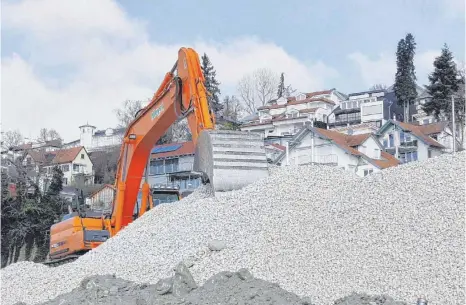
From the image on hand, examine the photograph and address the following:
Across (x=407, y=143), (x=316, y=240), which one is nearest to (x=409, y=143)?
(x=407, y=143)

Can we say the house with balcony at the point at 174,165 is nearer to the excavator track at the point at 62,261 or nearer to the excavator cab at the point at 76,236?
the excavator cab at the point at 76,236

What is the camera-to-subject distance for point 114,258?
937 centimetres

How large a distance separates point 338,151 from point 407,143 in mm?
6571

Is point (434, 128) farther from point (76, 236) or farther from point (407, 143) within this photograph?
point (76, 236)

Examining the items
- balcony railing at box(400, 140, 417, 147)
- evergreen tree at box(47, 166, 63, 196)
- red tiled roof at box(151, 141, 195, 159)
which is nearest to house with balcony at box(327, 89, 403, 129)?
balcony railing at box(400, 140, 417, 147)

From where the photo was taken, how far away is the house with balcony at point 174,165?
3906 centimetres

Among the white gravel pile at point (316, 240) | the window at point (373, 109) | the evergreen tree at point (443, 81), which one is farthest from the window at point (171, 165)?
the white gravel pile at point (316, 240)

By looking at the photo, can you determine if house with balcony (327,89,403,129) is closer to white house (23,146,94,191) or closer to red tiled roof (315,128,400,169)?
red tiled roof (315,128,400,169)

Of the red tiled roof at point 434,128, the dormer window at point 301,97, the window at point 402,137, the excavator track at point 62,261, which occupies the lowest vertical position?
the excavator track at point 62,261

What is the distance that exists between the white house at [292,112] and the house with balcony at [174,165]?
15.4 meters

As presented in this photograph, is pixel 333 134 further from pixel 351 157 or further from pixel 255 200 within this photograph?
pixel 255 200

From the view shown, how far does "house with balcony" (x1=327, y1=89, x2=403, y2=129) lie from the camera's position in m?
54.4

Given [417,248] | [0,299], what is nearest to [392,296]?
[417,248]

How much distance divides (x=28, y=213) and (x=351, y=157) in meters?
16.1
